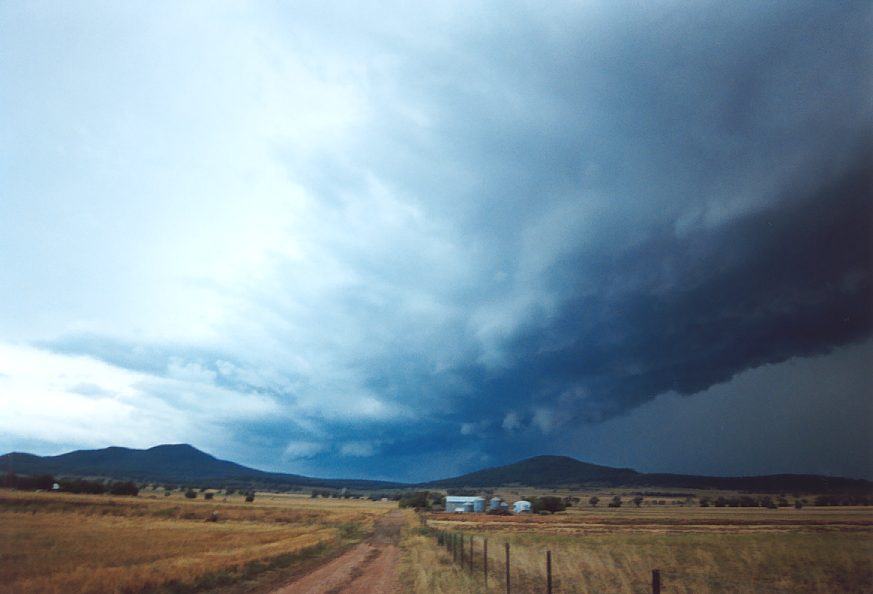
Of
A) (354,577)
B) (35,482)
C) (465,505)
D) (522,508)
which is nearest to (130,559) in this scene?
(354,577)

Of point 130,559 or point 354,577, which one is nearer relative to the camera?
point 354,577

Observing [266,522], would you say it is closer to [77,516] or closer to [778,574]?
[77,516]

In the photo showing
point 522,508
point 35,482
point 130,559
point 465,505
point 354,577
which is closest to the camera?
point 354,577

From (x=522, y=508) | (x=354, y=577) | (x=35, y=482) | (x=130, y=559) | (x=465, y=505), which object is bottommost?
(x=354, y=577)

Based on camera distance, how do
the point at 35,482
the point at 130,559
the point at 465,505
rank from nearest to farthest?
1. the point at 130,559
2. the point at 35,482
3. the point at 465,505

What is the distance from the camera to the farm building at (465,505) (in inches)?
5201

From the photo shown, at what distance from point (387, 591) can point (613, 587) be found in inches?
308

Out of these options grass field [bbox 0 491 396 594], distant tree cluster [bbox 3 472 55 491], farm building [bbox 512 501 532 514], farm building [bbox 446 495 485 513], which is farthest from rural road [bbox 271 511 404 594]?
distant tree cluster [bbox 3 472 55 491]

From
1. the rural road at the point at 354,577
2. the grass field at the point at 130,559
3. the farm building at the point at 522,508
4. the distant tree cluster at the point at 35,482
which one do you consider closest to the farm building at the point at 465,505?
the farm building at the point at 522,508

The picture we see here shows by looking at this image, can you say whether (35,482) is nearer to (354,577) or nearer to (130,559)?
(130,559)

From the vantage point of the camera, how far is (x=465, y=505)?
441ft

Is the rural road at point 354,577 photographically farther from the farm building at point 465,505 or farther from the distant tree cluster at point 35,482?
the distant tree cluster at point 35,482

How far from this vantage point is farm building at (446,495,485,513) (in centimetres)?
13210

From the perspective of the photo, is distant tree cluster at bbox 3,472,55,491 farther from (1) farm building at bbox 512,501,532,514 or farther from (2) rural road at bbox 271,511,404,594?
(2) rural road at bbox 271,511,404,594
